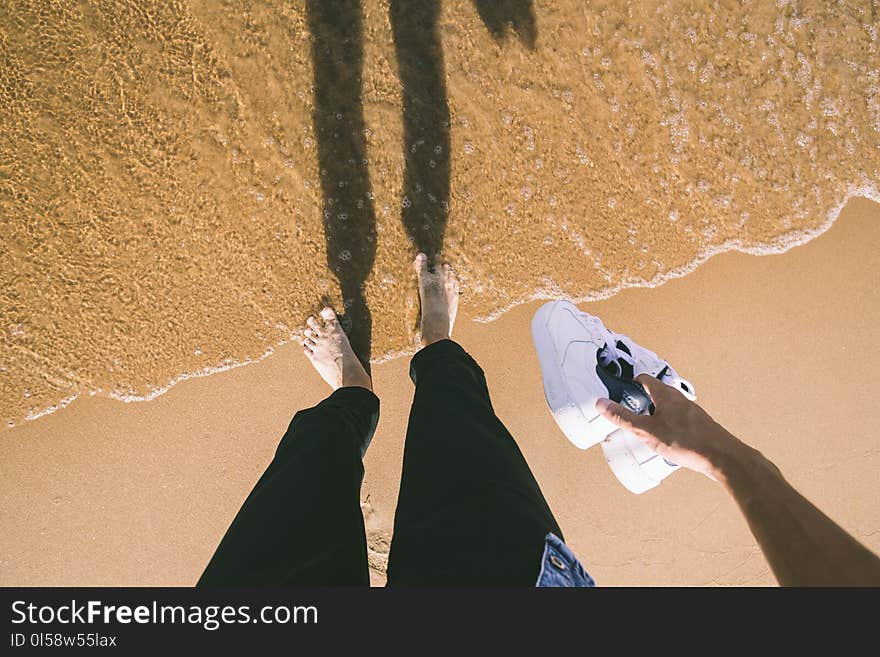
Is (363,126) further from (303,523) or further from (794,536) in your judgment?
(794,536)

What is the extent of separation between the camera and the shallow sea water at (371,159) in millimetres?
2279

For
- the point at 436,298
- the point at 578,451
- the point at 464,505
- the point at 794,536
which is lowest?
the point at 794,536

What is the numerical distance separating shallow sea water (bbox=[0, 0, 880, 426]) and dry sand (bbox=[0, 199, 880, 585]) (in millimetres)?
128

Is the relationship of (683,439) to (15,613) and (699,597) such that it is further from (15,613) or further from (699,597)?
(15,613)

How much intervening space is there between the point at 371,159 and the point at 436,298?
0.65m

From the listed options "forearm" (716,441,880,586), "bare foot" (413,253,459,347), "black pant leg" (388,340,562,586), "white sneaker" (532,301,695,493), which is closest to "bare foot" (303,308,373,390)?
"bare foot" (413,253,459,347)

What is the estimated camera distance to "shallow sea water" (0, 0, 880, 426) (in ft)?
7.48

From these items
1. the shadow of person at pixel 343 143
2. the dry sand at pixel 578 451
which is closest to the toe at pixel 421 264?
the shadow of person at pixel 343 143

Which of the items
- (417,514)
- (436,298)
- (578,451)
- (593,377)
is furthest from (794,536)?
(436,298)

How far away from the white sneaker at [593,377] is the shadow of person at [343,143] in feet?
2.66

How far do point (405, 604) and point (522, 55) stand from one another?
2164 mm

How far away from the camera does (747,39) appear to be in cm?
249

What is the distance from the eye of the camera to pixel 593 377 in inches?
88.2

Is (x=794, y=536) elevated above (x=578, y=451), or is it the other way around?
(x=578, y=451)
